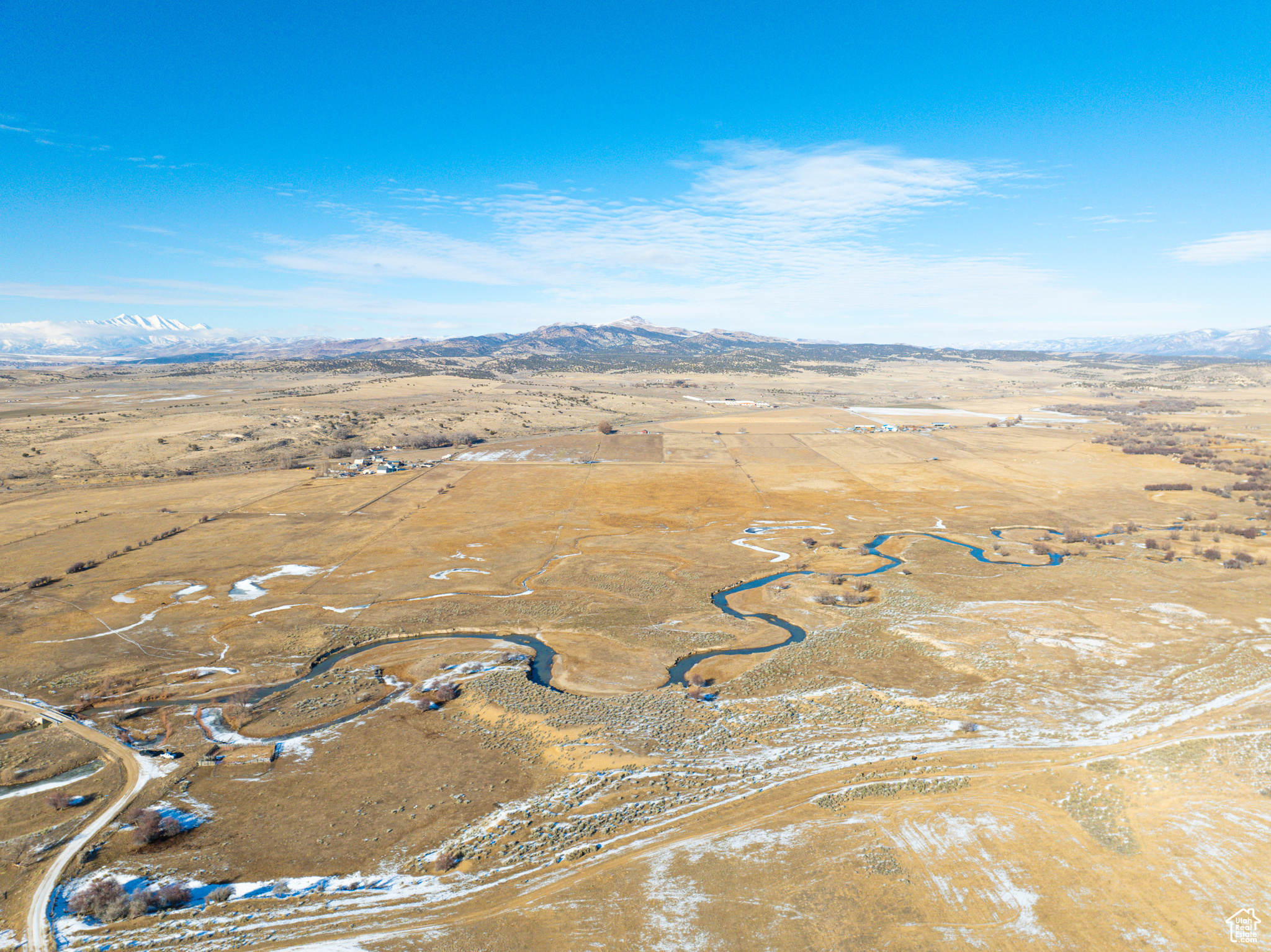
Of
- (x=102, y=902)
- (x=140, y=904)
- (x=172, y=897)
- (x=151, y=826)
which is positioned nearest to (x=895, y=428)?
(x=151, y=826)

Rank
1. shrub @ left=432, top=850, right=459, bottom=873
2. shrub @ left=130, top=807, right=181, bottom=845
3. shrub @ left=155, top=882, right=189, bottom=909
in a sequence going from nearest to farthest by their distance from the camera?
1. shrub @ left=155, top=882, right=189, bottom=909
2. shrub @ left=432, top=850, right=459, bottom=873
3. shrub @ left=130, top=807, right=181, bottom=845

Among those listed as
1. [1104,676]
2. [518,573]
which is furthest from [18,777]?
[1104,676]

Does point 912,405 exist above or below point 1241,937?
above

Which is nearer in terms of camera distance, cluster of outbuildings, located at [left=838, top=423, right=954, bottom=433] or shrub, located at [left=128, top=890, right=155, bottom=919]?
shrub, located at [left=128, top=890, right=155, bottom=919]

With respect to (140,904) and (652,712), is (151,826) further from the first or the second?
(652,712)

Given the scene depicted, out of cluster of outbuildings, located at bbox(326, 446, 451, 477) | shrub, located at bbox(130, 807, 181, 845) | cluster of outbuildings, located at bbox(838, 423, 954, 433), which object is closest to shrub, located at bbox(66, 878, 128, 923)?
shrub, located at bbox(130, 807, 181, 845)

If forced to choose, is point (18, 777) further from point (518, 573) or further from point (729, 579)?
point (729, 579)

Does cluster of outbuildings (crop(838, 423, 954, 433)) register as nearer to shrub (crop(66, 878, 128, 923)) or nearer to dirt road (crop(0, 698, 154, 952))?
dirt road (crop(0, 698, 154, 952))
